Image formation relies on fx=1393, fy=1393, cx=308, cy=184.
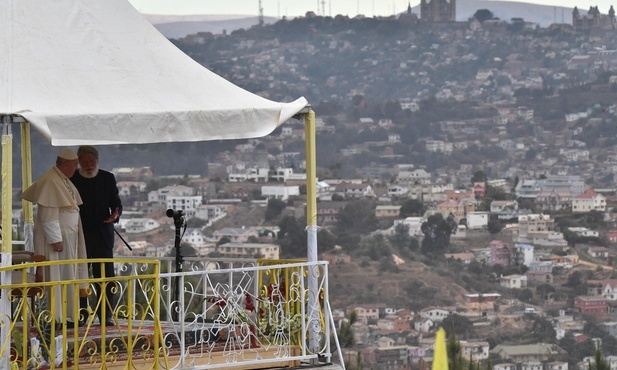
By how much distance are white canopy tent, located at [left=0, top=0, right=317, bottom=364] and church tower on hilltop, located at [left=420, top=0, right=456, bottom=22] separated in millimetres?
87890

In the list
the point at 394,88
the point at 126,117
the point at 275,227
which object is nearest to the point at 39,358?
the point at 126,117

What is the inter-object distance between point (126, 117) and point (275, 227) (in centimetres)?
5589

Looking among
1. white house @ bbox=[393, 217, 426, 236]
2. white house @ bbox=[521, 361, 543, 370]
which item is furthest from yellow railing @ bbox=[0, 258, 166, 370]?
white house @ bbox=[393, 217, 426, 236]

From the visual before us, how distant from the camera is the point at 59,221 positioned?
28.2ft

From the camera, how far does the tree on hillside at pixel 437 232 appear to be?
212 ft

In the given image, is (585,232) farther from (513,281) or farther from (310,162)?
(310,162)

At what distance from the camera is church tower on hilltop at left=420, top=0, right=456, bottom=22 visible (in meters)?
96.4

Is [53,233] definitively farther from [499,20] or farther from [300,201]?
[499,20]

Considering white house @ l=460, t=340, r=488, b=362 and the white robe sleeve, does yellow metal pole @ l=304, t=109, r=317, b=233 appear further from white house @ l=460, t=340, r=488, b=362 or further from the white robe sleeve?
white house @ l=460, t=340, r=488, b=362

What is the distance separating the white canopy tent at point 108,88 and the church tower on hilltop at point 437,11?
87.9 meters

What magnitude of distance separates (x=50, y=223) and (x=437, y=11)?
90312mm

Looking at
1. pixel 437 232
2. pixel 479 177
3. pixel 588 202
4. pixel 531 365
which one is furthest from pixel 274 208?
pixel 531 365

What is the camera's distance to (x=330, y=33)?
93.8m

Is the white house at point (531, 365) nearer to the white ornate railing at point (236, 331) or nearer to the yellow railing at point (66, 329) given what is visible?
the white ornate railing at point (236, 331)
